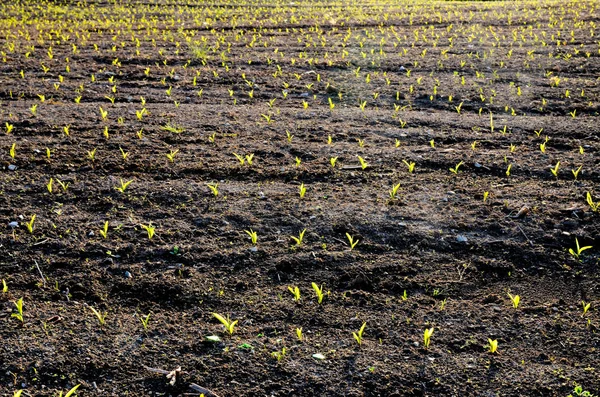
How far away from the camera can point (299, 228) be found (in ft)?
10.8

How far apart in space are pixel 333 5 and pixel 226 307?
430 inches

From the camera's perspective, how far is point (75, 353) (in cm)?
236

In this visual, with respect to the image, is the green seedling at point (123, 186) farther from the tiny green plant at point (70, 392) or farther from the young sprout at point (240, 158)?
the tiny green plant at point (70, 392)

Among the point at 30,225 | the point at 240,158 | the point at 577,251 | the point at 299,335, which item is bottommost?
the point at 299,335

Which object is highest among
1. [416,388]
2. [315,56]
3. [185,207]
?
[315,56]

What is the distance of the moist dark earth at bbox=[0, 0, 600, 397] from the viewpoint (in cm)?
234

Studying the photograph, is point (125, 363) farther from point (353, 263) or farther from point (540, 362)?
point (540, 362)

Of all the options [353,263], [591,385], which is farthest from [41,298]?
[591,385]

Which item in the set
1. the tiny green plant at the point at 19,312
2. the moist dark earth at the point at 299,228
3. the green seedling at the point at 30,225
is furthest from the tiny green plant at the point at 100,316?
the green seedling at the point at 30,225

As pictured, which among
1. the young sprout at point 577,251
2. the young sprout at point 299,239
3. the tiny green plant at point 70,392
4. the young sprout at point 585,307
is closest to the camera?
the tiny green plant at point 70,392

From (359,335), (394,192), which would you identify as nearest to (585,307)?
(359,335)

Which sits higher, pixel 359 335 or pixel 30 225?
pixel 30 225

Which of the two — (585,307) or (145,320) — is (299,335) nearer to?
(145,320)

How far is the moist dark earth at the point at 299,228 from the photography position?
2.34 meters
